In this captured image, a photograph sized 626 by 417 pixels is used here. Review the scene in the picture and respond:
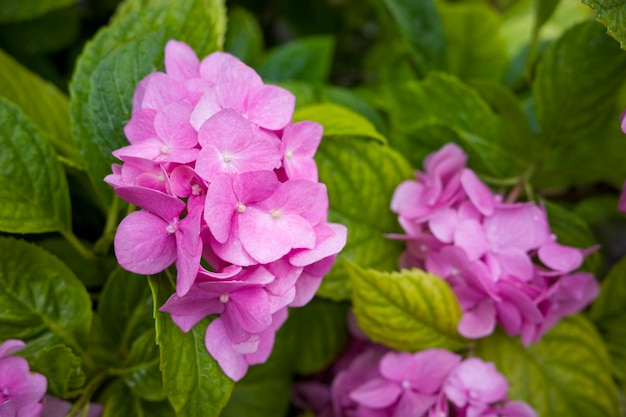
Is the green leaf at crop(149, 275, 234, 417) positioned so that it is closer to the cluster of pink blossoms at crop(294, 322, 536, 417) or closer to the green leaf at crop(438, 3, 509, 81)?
the cluster of pink blossoms at crop(294, 322, 536, 417)

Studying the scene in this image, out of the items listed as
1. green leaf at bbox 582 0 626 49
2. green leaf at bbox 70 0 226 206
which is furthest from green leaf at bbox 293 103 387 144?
green leaf at bbox 582 0 626 49

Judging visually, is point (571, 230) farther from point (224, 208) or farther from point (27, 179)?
point (27, 179)

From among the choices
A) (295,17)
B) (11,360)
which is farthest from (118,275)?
(295,17)

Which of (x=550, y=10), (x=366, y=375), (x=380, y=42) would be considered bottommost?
(x=366, y=375)

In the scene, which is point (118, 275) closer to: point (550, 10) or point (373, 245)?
point (373, 245)

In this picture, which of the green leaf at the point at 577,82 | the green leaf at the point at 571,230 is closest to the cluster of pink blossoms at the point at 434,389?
the green leaf at the point at 571,230

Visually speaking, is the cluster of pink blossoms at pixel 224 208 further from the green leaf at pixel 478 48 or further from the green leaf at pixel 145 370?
the green leaf at pixel 478 48
